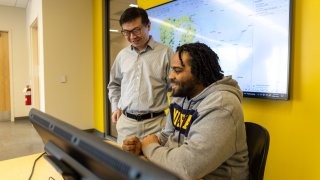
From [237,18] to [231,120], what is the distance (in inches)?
46.0

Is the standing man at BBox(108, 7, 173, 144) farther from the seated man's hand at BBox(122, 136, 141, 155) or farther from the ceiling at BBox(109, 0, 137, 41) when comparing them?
the ceiling at BBox(109, 0, 137, 41)

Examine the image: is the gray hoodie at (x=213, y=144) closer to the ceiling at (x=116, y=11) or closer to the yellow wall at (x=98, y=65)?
the ceiling at (x=116, y=11)

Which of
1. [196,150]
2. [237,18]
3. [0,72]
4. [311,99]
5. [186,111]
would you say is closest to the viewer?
[196,150]

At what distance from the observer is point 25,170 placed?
125 cm

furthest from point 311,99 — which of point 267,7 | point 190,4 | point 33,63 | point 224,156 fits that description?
point 33,63

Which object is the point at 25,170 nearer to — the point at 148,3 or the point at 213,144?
the point at 213,144

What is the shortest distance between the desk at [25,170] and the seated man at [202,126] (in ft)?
0.97

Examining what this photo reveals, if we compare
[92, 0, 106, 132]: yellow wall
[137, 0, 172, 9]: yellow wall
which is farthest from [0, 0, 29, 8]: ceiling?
[137, 0, 172, 9]: yellow wall

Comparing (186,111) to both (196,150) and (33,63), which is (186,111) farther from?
(33,63)

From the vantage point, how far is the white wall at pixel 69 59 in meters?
4.13

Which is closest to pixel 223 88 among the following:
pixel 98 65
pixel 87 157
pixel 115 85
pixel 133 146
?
pixel 133 146

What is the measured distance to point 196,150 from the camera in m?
1.00

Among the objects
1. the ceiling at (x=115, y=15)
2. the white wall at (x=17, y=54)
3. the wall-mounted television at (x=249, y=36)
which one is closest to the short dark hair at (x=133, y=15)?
the wall-mounted television at (x=249, y=36)

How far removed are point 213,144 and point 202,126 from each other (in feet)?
0.28
